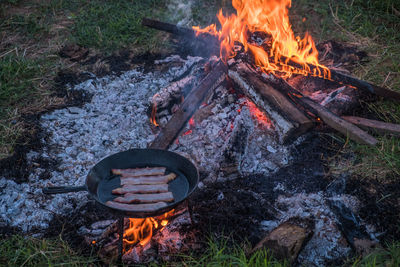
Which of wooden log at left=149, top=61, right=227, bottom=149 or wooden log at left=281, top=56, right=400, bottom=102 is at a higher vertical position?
wooden log at left=281, top=56, right=400, bottom=102

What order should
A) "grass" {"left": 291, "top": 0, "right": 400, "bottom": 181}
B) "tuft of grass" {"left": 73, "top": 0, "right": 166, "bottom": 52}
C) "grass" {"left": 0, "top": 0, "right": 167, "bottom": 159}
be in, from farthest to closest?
"tuft of grass" {"left": 73, "top": 0, "right": 166, "bottom": 52}, "grass" {"left": 0, "top": 0, "right": 167, "bottom": 159}, "grass" {"left": 291, "top": 0, "right": 400, "bottom": 181}

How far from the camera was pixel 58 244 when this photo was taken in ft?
10.7

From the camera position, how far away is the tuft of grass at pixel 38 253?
10.0ft

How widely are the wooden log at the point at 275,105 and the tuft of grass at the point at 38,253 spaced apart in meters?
2.52

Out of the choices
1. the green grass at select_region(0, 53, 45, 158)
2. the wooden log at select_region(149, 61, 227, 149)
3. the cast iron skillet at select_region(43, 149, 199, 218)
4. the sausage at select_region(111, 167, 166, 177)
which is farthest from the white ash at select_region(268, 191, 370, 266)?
the green grass at select_region(0, 53, 45, 158)

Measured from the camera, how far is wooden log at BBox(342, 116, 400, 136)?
4289 mm

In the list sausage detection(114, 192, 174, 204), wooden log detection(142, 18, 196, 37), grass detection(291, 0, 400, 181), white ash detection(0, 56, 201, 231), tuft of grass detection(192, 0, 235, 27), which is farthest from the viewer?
tuft of grass detection(192, 0, 235, 27)

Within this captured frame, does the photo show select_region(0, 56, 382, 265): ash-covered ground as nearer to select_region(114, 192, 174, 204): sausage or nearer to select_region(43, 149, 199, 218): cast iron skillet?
select_region(43, 149, 199, 218): cast iron skillet

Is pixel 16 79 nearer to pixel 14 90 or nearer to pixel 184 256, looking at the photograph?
pixel 14 90

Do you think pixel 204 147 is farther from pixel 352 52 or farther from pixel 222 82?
pixel 352 52

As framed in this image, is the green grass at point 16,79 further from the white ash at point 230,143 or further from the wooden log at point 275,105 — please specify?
the wooden log at point 275,105

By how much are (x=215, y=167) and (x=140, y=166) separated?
97cm

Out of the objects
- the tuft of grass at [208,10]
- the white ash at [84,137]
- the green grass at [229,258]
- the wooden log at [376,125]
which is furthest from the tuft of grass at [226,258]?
the tuft of grass at [208,10]

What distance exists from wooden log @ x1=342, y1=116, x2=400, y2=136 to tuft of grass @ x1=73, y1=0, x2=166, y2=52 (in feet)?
12.9
